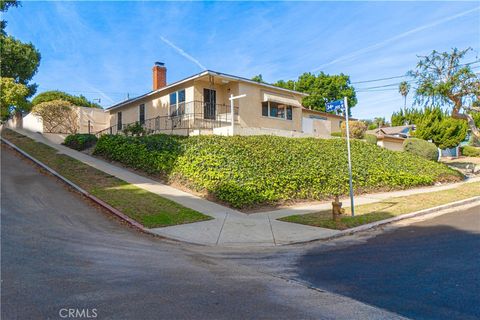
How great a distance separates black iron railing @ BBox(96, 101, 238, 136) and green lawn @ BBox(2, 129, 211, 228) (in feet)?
19.0

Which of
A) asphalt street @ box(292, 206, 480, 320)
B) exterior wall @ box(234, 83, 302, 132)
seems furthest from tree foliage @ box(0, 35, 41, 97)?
asphalt street @ box(292, 206, 480, 320)

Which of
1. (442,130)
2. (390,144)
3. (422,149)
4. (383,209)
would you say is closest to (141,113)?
(383,209)

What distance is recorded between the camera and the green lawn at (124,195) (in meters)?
9.89

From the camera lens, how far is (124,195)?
12203 millimetres

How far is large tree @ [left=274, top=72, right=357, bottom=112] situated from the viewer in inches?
2208

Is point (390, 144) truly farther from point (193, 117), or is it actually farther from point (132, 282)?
point (132, 282)

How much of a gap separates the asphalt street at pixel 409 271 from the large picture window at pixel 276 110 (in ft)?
52.9

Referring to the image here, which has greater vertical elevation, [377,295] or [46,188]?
[46,188]

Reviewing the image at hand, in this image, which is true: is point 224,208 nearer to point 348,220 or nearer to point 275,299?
point 348,220

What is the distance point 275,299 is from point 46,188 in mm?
11397

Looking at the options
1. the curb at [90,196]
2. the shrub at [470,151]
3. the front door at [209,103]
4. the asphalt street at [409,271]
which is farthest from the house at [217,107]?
the shrub at [470,151]

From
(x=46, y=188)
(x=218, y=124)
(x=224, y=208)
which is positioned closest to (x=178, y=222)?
(x=224, y=208)

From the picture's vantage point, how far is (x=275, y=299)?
4527 mm

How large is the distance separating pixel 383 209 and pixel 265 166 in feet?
14.8
